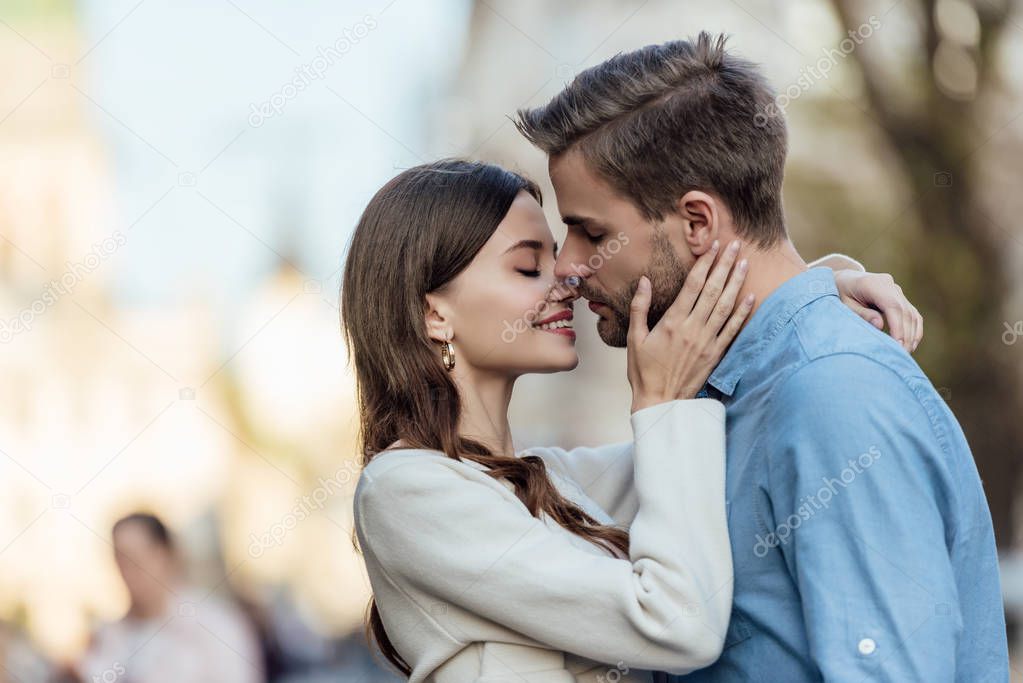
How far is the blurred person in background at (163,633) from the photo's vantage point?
4.14m

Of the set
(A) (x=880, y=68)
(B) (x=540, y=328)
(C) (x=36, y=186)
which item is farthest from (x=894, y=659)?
(C) (x=36, y=186)

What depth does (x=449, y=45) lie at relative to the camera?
6078 mm

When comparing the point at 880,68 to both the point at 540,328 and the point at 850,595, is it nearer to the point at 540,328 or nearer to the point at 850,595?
the point at 540,328

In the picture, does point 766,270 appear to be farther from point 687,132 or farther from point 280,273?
point 280,273

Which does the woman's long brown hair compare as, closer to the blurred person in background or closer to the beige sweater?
the beige sweater

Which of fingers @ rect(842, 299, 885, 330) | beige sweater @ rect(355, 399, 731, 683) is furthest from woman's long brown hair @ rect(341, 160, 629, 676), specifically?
fingers @ rect(842, 299, 885, 330)

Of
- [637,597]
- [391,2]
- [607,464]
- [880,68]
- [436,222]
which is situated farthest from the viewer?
[391,2]

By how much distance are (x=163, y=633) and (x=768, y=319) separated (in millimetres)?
3078

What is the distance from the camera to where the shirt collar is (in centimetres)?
181

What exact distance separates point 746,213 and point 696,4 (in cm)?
442
